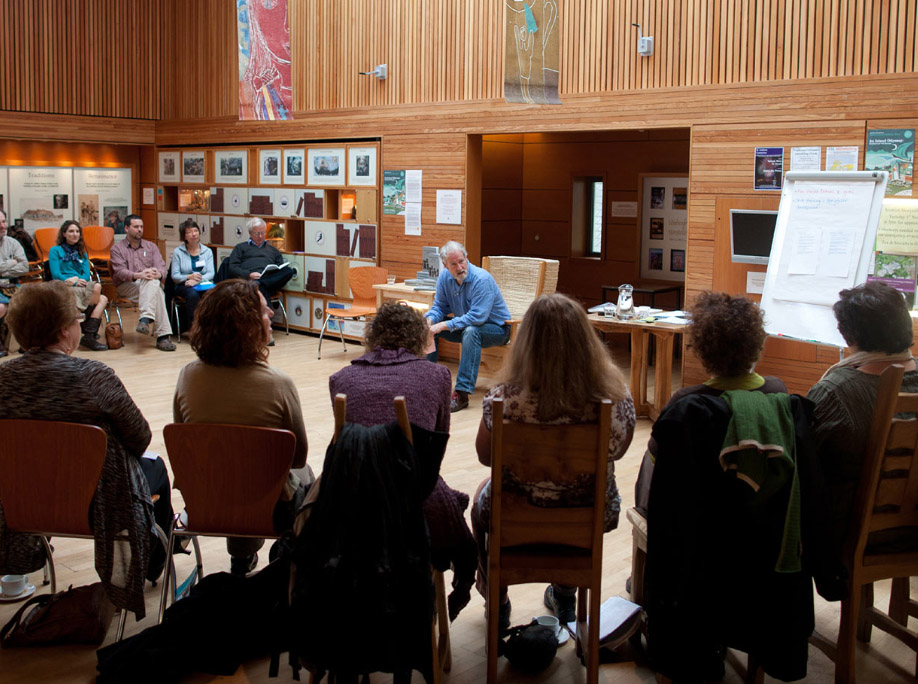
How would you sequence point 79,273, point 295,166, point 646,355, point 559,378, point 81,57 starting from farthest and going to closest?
point 81,57
point 295,166
point 79,273
point 646,355
point 559,378

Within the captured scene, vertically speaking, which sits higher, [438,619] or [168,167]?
[168,167]

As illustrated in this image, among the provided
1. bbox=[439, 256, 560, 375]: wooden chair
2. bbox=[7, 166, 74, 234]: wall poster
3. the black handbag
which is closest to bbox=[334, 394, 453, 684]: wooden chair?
the black handbag

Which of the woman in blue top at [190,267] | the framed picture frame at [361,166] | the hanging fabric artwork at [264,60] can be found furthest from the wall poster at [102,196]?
the framed picture frame at [361,166]

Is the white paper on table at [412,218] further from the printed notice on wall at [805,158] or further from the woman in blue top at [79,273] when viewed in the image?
the printed notice on wall at [805,158]

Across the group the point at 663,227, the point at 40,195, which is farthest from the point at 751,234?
the point at 40,195

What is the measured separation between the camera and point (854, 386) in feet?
10.6

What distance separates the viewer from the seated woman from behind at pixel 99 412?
3.32 metres

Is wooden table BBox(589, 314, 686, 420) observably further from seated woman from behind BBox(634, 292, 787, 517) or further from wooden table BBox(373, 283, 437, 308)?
seated woman from behind BBox(634, 292, 787, 517)

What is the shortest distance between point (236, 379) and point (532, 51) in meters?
5.72

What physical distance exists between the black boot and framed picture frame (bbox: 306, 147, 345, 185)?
2.74 meters

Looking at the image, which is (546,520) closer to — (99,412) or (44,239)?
(99,412)

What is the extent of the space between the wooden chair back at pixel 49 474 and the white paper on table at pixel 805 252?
4674 millimetres

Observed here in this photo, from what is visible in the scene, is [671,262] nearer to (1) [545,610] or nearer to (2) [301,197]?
(2) [301,197]

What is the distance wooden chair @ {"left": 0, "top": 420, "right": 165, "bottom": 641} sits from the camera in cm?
323
